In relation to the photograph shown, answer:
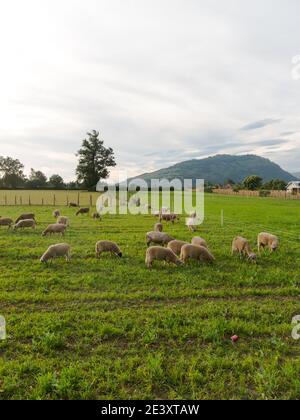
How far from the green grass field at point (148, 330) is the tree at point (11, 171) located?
391 feet

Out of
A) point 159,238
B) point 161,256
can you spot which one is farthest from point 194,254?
point 159,238

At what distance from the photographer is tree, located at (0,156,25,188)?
121494 mm

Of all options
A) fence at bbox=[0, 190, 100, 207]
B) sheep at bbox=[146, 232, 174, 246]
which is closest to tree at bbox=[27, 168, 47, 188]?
fence at bbox=[0, 190, 100, 207]

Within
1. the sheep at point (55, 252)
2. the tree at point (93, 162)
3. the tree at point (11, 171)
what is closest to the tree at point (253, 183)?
the tree at point (93, 162)

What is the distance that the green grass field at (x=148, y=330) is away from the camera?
5.19 meters

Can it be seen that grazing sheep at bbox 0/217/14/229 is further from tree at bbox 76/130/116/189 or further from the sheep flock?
tree at bbox 76/130/116/189

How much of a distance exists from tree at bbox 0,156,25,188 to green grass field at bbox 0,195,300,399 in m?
119

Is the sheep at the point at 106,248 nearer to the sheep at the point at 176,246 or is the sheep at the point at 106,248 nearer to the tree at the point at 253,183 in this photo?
the sheep at the point at 176,246

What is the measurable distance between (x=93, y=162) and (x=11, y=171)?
2107 inches

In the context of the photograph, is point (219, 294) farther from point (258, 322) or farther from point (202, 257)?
point (202, 257)
